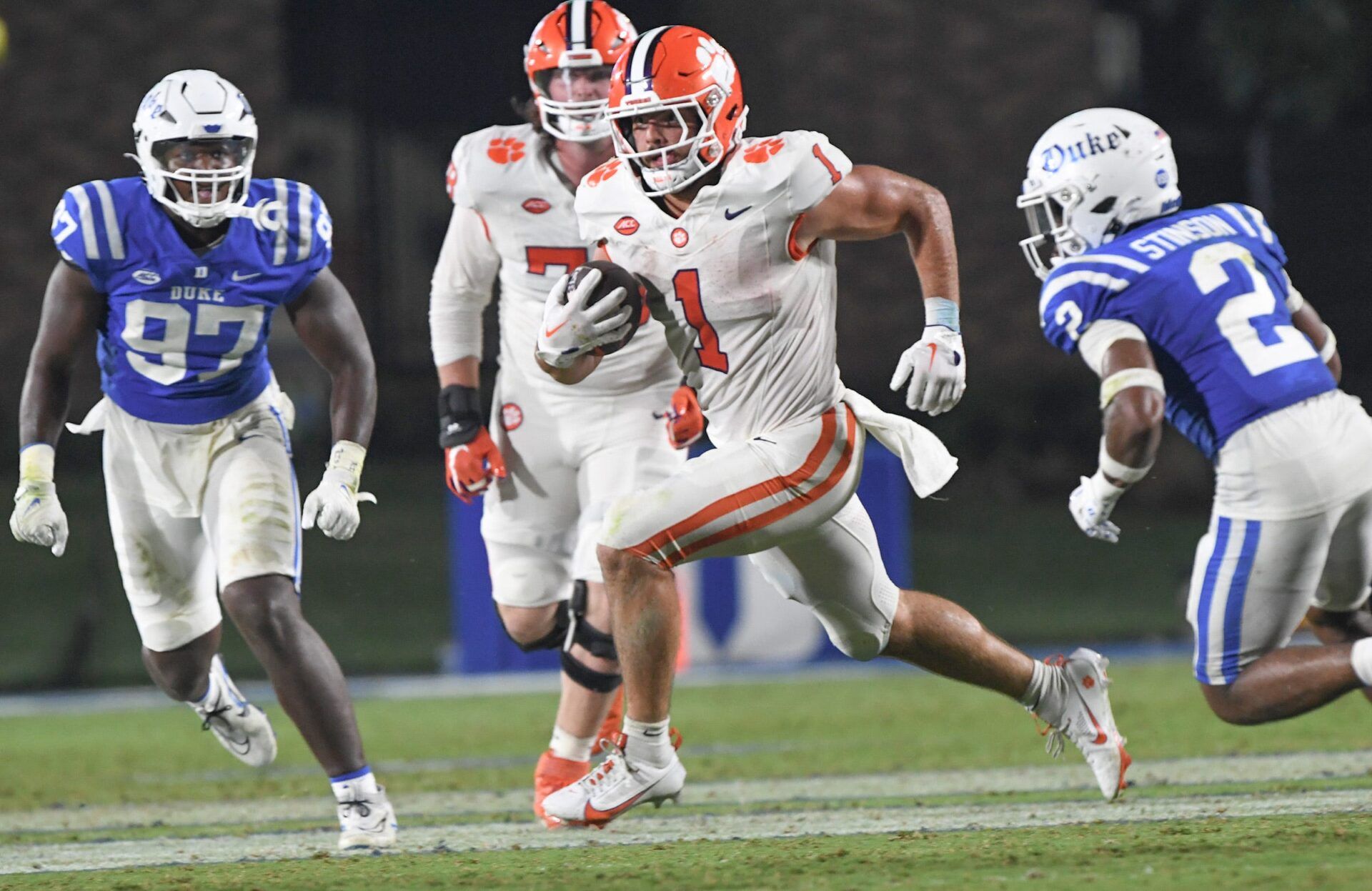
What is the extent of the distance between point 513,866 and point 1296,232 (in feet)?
22.9

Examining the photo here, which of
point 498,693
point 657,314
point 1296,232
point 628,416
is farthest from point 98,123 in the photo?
point 657,314

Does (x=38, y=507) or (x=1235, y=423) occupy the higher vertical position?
(x=1235, y=423)

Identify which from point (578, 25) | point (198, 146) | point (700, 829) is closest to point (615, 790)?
point (700, 829)

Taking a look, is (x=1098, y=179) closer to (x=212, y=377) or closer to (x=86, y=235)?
(x=212, y=377)

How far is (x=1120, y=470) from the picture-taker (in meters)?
3.69

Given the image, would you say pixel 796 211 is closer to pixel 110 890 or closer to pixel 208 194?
pixel 208 194

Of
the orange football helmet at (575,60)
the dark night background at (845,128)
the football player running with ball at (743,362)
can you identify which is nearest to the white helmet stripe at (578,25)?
the orange football helmet at (575,60)

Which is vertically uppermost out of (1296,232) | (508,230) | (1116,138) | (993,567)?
(1116,138)

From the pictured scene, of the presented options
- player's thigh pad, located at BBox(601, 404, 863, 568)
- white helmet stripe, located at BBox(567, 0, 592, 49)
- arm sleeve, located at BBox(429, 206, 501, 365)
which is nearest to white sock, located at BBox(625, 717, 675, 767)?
player's thigh pad, located at BBox(601, 404, 863, 568)

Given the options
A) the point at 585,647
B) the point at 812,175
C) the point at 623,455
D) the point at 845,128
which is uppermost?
the point at 812,175

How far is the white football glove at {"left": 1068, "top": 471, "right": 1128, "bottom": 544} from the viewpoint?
3.74 meters

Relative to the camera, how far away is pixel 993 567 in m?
9.78

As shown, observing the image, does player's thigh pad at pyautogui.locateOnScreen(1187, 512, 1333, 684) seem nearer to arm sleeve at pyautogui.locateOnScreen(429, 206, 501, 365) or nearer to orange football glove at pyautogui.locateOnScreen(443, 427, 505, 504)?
orange football glove at pyautogui.locateOnScreen(443, 427, 505, 504)

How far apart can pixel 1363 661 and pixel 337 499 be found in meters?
2.14
